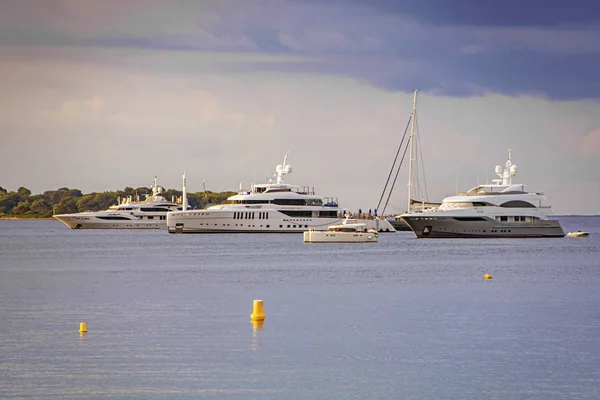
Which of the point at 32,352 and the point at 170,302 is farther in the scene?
the point at 170,302

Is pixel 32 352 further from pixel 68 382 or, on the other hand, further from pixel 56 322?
pixel 56 322

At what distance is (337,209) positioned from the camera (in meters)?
164

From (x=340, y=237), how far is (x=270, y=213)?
98.7 feet

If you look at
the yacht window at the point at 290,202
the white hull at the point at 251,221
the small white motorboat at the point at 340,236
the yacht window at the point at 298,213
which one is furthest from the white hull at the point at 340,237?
the yacht window at the point at 298,213

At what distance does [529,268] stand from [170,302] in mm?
39084

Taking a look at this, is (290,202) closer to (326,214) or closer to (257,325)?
(326,214)

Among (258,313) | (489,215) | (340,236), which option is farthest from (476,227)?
(258,313)

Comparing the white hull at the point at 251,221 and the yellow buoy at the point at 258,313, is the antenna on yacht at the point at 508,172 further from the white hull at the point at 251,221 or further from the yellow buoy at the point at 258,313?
the yellow buoy at the point at 258,313

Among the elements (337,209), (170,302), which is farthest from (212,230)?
(170,302)

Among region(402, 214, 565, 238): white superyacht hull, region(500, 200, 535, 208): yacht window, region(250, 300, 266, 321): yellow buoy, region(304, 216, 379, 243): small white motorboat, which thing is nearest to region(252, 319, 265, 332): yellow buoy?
region(250, 300, 266, 321): yellow buoy

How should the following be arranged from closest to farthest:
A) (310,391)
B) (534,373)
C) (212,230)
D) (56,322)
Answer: (310,391)
(534,373)
(56,322)
(212,230)

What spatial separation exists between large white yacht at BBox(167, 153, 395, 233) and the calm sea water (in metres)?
77.0

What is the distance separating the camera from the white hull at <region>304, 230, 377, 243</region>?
5187 inches

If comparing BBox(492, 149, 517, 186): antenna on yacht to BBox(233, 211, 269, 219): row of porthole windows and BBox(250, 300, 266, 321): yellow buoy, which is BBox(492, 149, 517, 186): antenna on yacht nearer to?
BBox(233, 211, 269, 219): row of porthole windows
